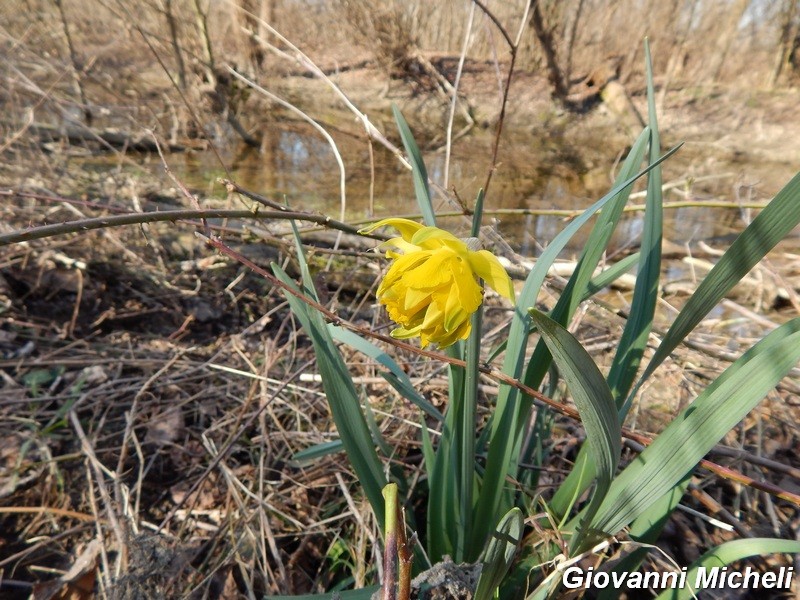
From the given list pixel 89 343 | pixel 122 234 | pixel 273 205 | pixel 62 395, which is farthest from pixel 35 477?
pixel 122 234

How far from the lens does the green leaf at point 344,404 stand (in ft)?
3.04

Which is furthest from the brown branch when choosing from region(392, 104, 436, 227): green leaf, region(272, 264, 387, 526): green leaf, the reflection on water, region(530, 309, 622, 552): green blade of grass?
the reflection on water

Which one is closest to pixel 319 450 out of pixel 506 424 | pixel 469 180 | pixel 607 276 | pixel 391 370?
pixel 391 370

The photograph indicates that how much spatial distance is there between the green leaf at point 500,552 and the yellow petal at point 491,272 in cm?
35

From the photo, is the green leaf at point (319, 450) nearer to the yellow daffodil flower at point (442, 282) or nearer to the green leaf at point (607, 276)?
the yellow daffodil flower at point (442, 282)

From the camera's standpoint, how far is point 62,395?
5.98 feet

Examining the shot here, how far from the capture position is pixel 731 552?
2.79 ft

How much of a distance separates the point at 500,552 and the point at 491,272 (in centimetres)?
46

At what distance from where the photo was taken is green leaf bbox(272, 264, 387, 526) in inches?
36.5

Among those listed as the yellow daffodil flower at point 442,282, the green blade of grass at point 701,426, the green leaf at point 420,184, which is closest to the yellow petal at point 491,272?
the yellow daffodil flower at point 442,282

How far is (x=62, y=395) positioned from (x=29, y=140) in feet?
8.64

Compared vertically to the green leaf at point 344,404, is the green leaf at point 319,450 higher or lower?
lower

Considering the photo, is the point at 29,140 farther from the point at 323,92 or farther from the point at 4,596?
the point at 323,92

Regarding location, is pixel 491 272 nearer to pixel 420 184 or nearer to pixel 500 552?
pixel 420 184
